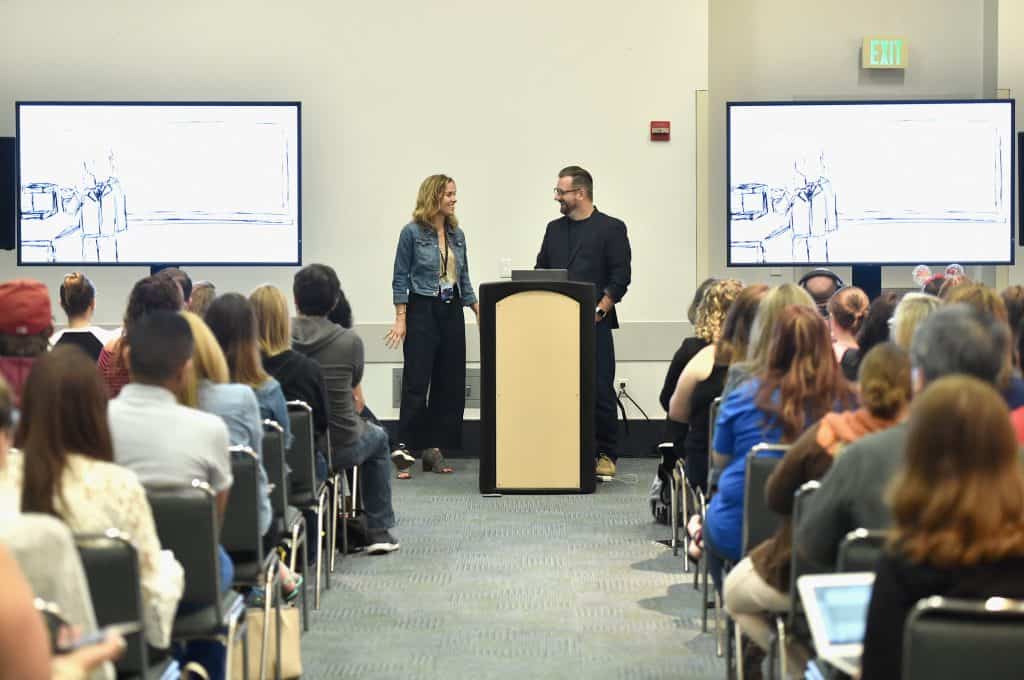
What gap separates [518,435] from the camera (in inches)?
276

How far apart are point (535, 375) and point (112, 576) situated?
4.38 metres

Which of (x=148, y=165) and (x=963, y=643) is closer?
(x=963, y=643)

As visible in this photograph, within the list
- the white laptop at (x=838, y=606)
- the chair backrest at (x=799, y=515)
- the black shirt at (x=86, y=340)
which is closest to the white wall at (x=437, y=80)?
the black shirt at (x=86, y=340)

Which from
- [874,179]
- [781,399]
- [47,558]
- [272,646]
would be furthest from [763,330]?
[874,179]

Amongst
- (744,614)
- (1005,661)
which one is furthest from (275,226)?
(1005,661)

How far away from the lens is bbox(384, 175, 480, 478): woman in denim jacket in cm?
782

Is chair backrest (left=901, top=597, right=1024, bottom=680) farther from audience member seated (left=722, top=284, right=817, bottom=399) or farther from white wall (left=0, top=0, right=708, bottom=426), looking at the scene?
A: white wall (left=0, top=0, right=708, bottom=426)

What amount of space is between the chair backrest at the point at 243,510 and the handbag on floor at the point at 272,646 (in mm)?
190

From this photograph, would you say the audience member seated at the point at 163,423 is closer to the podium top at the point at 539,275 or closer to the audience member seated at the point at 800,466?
the audience member seated at the point at 800,466

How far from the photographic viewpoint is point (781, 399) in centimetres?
373

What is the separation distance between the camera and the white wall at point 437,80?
8.61 m

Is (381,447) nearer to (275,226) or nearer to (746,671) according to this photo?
(746,671)

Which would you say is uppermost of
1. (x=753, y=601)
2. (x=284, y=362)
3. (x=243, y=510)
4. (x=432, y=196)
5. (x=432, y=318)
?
(x=432, y=196)

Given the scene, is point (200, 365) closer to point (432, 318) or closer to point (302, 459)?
point (302, 459)
